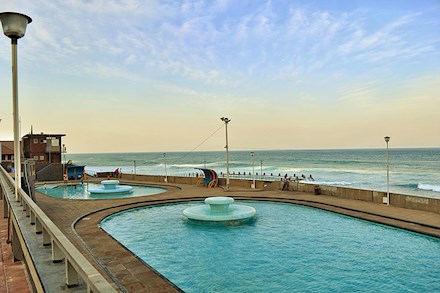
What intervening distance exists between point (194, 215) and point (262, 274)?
6251 mm

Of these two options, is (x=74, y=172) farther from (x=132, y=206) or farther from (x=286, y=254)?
(x=286, y=254)

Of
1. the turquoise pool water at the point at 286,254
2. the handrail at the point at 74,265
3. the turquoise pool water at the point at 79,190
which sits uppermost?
the handrail at the point at 74,265

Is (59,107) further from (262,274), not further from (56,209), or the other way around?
(262,274)

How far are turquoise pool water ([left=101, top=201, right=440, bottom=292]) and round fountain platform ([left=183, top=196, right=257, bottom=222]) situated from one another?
44cm

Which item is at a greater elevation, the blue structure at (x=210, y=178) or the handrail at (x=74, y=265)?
the handrail at (x=74, y=265)

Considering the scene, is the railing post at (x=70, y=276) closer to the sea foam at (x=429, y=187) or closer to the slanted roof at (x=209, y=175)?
the slanted roof at (x=209, y=175)

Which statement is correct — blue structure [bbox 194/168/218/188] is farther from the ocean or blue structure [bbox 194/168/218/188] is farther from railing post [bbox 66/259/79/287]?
railing post [bbox 66/259/79/287]

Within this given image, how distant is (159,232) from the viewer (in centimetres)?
1230

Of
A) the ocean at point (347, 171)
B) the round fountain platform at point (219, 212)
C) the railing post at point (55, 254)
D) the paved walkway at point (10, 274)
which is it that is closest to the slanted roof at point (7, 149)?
the ocean at point (347, 171)

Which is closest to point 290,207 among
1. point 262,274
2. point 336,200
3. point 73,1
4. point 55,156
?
point 336,200

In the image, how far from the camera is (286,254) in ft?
31.7

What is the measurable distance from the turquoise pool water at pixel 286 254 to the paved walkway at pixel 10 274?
128 inches

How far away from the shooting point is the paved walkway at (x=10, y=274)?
Result: 596 centimetres

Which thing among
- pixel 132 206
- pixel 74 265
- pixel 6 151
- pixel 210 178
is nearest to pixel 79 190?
pixel 132 206
